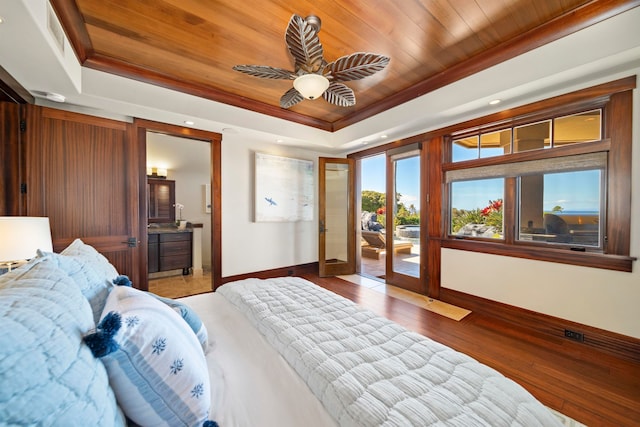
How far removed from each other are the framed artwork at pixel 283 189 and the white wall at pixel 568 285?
262cm

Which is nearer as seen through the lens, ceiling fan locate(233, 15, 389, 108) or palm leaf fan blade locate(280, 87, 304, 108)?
ceiling fan locate(233, 15, 389, 108)

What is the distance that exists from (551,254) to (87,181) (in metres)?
4.84

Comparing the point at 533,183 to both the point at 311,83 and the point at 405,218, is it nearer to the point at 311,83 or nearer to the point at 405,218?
the point at 405,218

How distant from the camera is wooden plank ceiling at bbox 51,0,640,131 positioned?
1.83 meters

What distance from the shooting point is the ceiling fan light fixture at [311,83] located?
1959mm

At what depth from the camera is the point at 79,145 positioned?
2.59 m

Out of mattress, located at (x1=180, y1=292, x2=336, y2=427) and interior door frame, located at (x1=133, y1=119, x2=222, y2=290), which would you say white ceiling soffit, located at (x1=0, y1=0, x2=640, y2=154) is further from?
mattress, located at (x1=180, y1=292, x2=336, y2=427)

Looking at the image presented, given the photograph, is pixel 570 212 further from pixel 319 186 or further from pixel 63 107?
pixel 63 107

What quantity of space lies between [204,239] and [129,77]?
3653mm

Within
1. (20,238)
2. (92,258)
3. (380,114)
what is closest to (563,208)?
(380,114)

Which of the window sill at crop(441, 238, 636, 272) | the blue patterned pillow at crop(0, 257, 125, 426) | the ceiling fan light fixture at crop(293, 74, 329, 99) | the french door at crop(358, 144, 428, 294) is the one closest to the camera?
the blue patterned pillow at crop(0, 257, 125, 426)

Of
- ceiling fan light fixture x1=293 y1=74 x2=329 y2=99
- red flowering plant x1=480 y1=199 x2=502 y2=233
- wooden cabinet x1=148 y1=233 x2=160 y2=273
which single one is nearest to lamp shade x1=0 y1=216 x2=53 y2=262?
ceiling fan light fixture x1=293 y1=74 x2=329 y2=99

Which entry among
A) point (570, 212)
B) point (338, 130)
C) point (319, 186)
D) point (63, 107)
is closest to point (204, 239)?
point (319, 186)

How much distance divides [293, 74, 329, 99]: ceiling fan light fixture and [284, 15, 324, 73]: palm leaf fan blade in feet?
0.34
